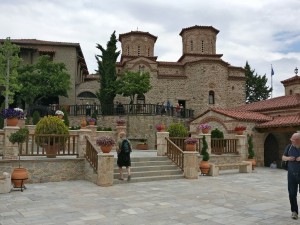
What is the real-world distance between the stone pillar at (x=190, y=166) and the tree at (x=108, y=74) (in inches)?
565

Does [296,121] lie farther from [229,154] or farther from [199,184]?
[199,184]

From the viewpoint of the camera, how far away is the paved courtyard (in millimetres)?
6234

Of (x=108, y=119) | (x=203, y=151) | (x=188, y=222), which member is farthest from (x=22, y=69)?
(x=188, y=222)

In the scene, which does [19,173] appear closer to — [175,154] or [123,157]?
[123,157]

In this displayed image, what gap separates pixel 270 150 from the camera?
21.7m

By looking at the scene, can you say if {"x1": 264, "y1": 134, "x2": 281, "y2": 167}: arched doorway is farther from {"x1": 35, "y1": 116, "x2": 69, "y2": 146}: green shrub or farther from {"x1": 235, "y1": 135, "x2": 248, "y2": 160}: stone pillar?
{"x1": 35, "y1": 116, "x2": 69, "y2": 146}: green shrub

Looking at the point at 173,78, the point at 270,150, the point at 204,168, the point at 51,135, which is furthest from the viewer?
the point at 173,78

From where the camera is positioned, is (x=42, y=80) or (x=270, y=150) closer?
(x=270, y=150)

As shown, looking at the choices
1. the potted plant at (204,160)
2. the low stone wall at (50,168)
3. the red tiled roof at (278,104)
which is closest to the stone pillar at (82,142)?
the low stone wall at (50,168)

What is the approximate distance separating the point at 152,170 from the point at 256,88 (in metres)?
41.8

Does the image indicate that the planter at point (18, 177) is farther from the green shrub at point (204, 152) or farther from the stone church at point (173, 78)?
the stone church at point (173, 78)

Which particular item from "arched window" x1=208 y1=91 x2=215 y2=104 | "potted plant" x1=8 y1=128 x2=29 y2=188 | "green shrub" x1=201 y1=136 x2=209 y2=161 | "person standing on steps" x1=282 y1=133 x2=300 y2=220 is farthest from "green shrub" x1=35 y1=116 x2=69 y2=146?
"arched window" x1=208 y1=91 x2=215 y2=104

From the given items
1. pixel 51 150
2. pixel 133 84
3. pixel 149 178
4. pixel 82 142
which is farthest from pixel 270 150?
pixel 51 150

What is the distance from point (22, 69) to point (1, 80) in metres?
3.58
